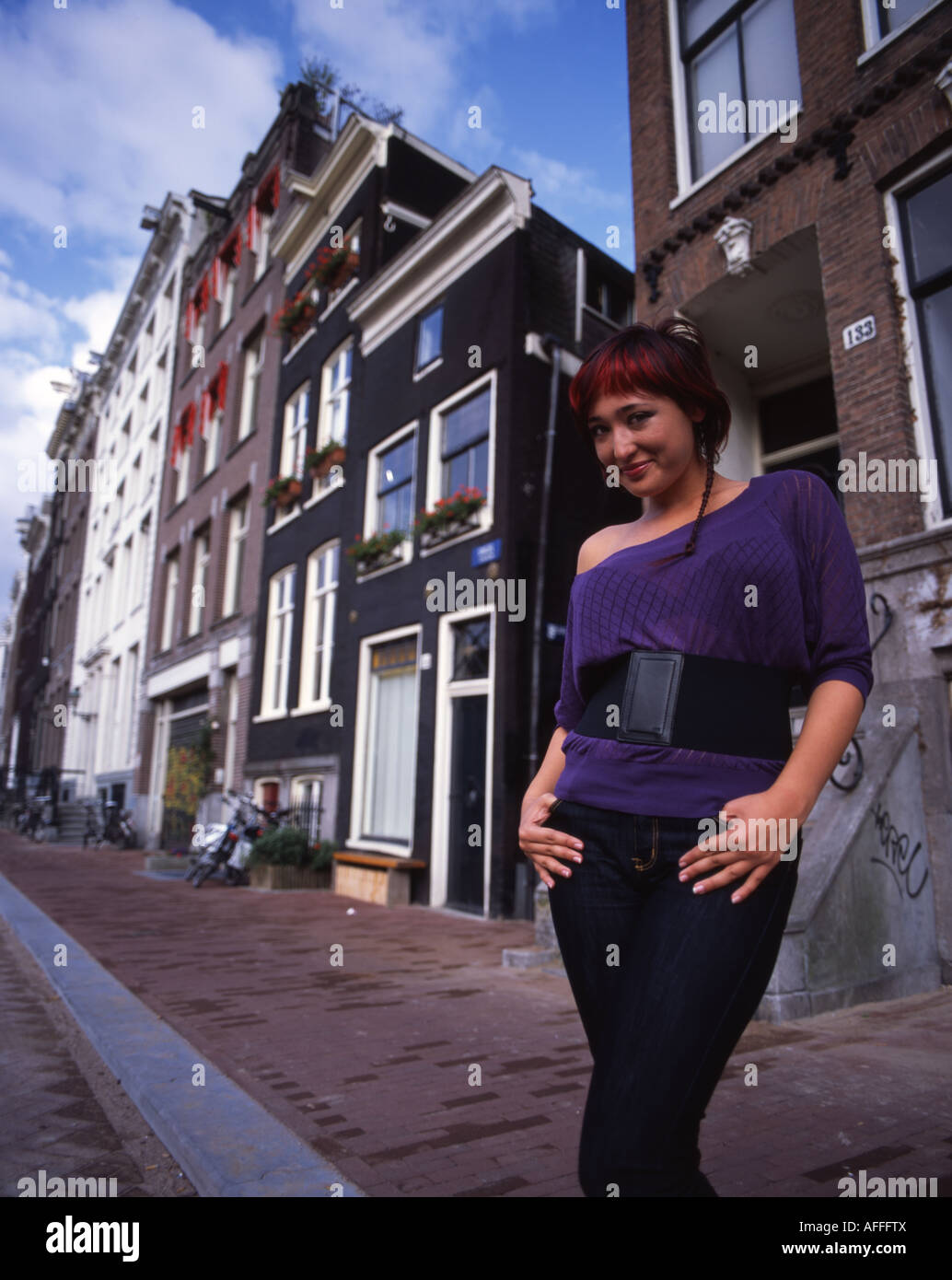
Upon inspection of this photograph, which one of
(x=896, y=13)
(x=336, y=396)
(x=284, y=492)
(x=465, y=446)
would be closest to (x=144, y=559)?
(x=284, y=492)

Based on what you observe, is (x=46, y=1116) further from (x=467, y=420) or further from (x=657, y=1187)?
(x=467, y=420)

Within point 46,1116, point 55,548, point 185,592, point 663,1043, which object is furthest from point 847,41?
point 55,548

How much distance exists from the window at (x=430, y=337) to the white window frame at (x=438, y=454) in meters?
0.91

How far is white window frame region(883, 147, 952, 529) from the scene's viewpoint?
582 cm

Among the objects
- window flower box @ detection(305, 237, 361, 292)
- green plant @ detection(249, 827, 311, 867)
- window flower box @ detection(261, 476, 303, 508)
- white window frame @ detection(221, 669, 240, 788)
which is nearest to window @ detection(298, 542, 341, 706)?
window flower box @ detection(261, 476, 303, 508)

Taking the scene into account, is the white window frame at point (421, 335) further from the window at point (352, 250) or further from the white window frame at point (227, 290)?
the white window frame at point (227, 290)

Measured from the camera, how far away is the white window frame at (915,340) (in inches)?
229

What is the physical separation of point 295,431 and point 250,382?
13.0ft

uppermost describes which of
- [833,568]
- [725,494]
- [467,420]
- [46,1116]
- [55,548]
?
[55,548]

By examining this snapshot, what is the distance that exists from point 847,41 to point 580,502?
206 inches

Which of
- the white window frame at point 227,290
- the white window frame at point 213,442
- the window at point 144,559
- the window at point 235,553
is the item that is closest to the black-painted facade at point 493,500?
the window at point 235,553

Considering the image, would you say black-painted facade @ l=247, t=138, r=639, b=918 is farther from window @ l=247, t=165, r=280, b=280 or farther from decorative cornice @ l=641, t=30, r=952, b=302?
window @ l=247, t=165, r=280, b=280

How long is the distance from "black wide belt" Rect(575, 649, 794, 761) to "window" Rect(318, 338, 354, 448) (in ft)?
42.6
